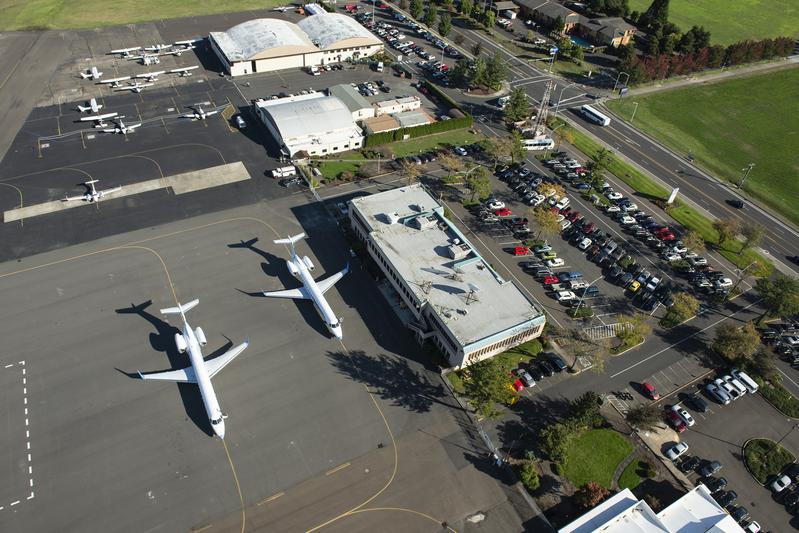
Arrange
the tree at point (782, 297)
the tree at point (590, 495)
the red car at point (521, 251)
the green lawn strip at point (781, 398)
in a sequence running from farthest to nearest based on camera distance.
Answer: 1. the red car at point (521, 251)
2. the tree at point (782, 297)
3. the green lawn strip at point (781, 398)
4. the tree at point (590, 495)

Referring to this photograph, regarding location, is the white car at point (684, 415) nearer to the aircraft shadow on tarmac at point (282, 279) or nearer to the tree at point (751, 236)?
the tree at point (751, 236)

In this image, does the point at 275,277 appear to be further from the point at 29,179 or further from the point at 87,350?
the point at 29,179

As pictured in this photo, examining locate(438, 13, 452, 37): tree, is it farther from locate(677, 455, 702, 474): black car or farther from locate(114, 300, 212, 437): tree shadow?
locate(677, 455, 702, 474): black car

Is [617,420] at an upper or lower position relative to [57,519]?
upper

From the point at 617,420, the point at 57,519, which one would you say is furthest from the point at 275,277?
the point at 617,420

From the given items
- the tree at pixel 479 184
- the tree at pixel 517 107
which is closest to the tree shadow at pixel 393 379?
the tree at pixel 479 184
